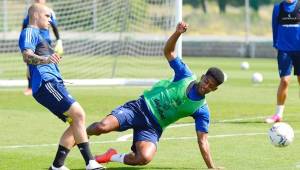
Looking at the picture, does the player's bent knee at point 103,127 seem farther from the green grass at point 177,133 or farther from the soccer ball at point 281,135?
the soccer ball at point 281,135

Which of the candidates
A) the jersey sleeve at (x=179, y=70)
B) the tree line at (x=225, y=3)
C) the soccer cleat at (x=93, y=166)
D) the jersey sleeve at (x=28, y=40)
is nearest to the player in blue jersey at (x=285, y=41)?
the jersey sleeve at (x=179, y=70)

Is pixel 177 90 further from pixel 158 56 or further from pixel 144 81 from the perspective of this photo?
pixel 158 56

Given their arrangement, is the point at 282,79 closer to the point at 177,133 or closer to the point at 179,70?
the point at 177,133

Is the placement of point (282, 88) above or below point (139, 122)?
below

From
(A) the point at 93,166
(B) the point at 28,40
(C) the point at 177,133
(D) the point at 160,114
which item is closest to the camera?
(A) the point at 93,166

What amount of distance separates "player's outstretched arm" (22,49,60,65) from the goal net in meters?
13.9

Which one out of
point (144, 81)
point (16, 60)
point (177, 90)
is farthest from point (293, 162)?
point (16, 60)

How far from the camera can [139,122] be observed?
11375mm

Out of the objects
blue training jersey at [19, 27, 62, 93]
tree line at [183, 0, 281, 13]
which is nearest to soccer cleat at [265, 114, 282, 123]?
blue training jersey at [19, 27, 62, 93]

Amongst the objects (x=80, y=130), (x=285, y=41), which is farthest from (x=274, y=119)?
(x=80, y=130)

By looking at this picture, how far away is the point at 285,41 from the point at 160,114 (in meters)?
5.64

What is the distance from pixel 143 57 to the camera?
29766 millimetres

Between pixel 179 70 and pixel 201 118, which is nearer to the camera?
pixel 201 118

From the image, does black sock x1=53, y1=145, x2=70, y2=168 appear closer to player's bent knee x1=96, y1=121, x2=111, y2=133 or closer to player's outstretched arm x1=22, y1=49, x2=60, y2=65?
player's bent knee x1=96, y1=121, x2=111, y2=133
